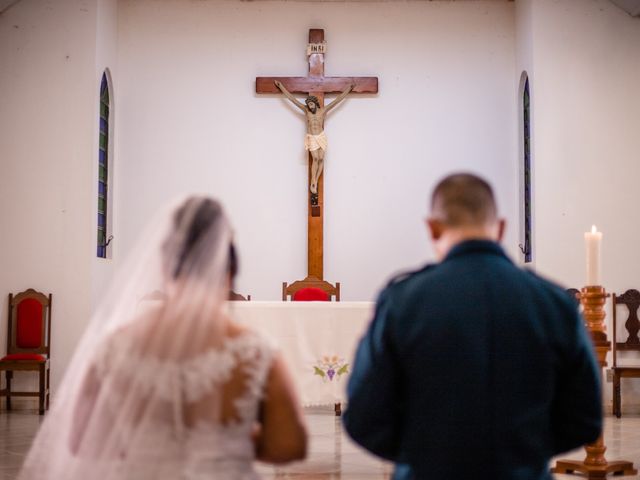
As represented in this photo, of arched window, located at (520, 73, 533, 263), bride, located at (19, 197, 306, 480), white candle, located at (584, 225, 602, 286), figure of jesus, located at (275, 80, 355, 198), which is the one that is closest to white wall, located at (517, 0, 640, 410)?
arched window, located at (520, 73, 533, 263)

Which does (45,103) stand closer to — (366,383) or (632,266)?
(632,266)

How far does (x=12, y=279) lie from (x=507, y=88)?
18.5 feet

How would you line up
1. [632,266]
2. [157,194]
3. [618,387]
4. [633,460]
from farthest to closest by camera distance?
[157,194], [632,266], [618,387], [633,460]

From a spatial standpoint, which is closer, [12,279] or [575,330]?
[575,330]

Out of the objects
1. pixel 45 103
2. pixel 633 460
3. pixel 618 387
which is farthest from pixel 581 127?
pixel 45 103

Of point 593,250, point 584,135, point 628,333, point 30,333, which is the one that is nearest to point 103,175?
point 30,333

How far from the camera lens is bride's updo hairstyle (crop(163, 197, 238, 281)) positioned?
1893 millimetres

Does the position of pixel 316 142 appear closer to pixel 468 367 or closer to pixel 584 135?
pixel 584 135

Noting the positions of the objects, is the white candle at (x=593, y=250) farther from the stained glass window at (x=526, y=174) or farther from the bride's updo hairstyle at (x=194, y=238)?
the stained glass window at (x=526, y=174)

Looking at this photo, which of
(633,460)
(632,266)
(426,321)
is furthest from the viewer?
(632,266)

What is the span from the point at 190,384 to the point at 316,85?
Result: 8.20 m

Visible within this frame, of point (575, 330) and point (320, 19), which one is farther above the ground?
point (320, 19)

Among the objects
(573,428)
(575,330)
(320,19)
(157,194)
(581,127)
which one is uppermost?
(320,19)

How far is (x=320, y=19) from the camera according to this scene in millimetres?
10055
